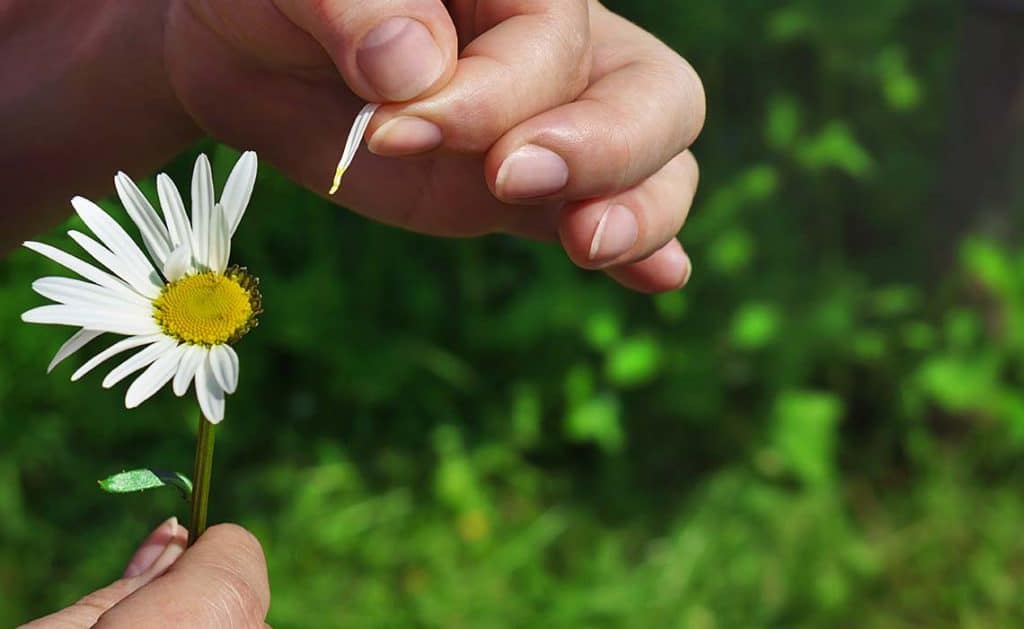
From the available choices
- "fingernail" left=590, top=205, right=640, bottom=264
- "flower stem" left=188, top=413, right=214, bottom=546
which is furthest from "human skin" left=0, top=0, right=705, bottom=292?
"flower stem" left=188, top=413, right=214, bottom=546

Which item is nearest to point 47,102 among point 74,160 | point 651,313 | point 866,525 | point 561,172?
point 74,160

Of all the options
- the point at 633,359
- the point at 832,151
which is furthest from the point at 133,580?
the point at 832,151

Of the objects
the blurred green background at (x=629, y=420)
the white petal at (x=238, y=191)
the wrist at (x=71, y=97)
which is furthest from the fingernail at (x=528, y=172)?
the blurred green background at (x=629, y=420)

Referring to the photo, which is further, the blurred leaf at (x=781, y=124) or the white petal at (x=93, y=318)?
the blurred leaf at (x=781, y=124)

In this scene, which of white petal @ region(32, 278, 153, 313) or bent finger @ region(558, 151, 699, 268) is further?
bent finger @ region(558, 151, 699, 268)

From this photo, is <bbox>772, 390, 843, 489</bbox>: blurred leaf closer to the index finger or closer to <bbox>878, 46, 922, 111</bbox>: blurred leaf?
<bbox>878, 46, 922, 111</bbox>: blurred leaf

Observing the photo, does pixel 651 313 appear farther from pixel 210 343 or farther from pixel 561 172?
pixel 210 343

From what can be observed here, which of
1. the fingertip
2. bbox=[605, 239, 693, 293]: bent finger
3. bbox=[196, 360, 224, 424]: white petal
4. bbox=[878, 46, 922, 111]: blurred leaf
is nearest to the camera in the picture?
bbox=[196, 360, 224, 424]: white petal

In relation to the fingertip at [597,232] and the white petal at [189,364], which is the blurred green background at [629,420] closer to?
the fingertip at [597,232]
